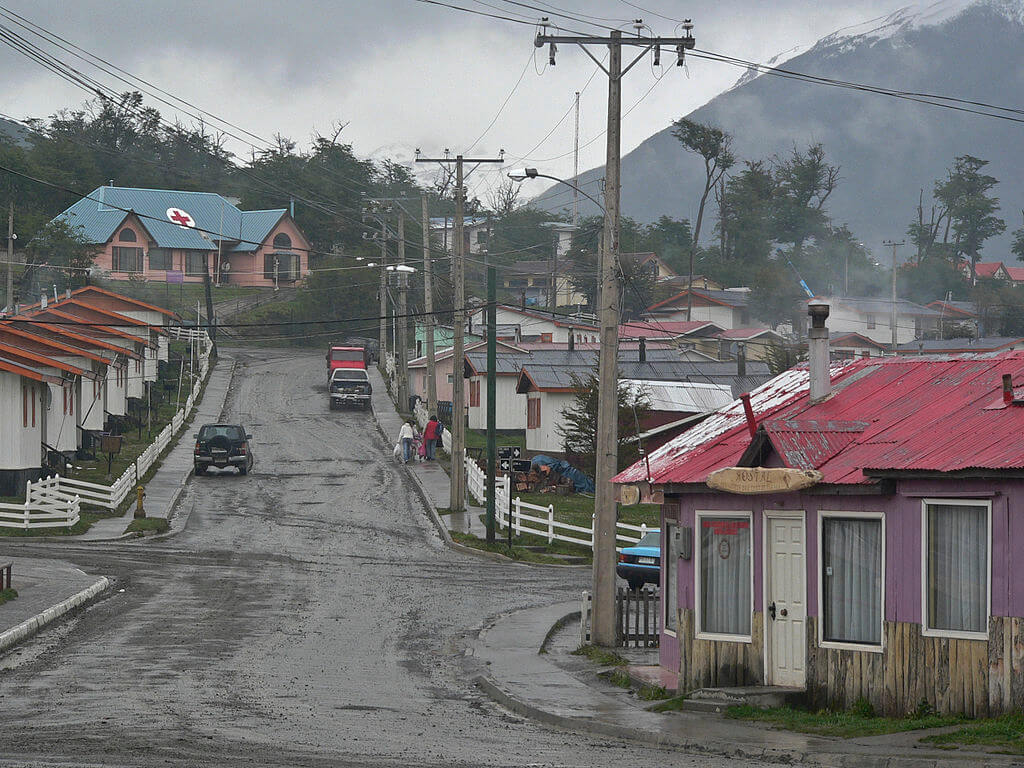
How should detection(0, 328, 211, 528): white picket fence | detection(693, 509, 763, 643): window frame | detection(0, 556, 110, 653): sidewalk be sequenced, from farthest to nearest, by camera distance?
1. detection(0, 328, 211, 528): white picket fence
2. detection(0, 556, 110, 653): sidewalk
3. detection(693, 509, 763, 643): window frame

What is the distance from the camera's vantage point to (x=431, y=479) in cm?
4803

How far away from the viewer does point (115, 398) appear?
189ft

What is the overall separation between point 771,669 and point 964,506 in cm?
319

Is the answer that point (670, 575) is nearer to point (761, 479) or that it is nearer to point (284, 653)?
point (761, 479)

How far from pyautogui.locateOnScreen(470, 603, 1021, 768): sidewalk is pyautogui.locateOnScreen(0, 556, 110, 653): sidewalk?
6.73 meters

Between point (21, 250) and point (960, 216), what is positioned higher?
point (960, 216)

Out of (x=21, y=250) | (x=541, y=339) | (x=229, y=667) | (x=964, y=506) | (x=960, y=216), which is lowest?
(x=229, y=667)

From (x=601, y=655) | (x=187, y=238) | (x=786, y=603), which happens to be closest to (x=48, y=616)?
(x=601, y=655)

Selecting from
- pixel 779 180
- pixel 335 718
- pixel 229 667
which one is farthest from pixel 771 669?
pixel 779 180

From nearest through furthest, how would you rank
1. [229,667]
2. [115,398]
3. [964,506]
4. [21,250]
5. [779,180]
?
[964,506] < [229,667] < [115,398] < [21,250] < [779,180]

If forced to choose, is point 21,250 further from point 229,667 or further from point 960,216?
point 960,216

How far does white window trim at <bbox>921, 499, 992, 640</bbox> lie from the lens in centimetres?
1327

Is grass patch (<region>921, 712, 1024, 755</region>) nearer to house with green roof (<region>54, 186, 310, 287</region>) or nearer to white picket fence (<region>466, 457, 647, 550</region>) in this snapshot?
white picket fence (<region>466, 457, 647, 550</region>)

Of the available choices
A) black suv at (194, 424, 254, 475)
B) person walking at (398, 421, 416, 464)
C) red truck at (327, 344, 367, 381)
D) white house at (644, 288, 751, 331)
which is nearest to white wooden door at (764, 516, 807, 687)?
black suv at (194, 424, 254, 475)
